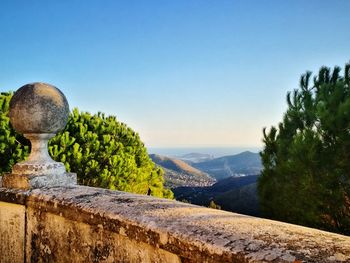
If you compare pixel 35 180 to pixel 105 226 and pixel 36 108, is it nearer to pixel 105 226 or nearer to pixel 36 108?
pixel 36 108

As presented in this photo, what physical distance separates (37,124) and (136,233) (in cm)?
117

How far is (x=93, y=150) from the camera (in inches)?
430

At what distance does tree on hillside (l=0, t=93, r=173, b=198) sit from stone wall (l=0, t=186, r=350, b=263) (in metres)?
7.30

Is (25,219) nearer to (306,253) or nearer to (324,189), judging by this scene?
(306,253)

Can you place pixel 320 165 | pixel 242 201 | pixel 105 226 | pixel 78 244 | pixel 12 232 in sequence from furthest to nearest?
pixel 242 201
pixel 320 165
pixel 12 232
pixel 78 244
pixel 105 226

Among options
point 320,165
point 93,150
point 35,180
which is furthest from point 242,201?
point 35,180

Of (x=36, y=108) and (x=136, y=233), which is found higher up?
(x=36, y=108)

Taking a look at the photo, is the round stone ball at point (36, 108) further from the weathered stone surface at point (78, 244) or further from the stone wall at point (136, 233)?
the weathered stone surface at point (78, 244)

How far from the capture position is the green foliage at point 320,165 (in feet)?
22.9

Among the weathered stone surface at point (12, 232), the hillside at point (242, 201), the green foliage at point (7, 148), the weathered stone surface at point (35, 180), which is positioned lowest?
the hillside at point (242, 201)

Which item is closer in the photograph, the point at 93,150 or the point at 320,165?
the point at 320,165

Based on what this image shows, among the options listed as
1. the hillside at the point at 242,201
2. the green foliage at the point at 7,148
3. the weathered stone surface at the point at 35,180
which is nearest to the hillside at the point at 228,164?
the hillside at the point at 242,201

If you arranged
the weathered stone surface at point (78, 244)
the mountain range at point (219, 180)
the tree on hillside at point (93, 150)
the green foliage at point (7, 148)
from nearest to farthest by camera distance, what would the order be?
1. the weathered stone surface at point (78, 244)
2. the green foliage at point (7, 148)
3. the tree on hillside at point (93, 150)
4. the mountain range at point (219, 180)

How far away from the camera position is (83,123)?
38.0 feet
